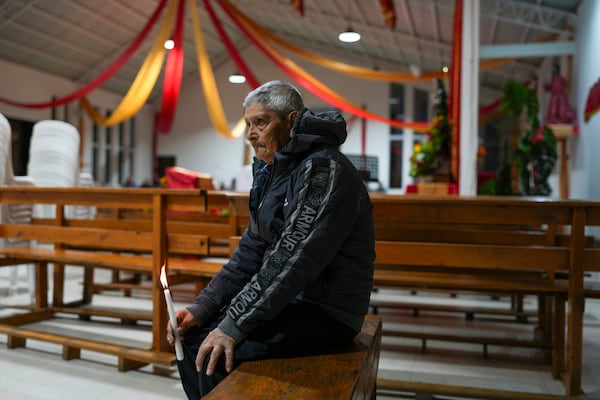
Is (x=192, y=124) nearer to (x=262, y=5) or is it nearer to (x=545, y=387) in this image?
(x=262, y=5)

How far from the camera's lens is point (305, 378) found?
1314 millimetres

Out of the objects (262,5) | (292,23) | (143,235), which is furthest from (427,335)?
(292,23)

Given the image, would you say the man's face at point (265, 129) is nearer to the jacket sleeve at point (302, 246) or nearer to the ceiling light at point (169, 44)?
the jacket sleeve at point (302, 246)

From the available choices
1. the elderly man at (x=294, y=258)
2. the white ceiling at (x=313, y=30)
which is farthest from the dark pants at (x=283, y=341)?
the white ceiling at (x=313, y=30)

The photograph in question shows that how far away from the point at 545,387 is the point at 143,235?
1974 mm

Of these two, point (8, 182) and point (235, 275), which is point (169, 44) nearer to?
point (8, 182)

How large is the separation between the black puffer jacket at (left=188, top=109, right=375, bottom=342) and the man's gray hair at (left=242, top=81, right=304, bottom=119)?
12 cm

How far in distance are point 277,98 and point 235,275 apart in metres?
0.51

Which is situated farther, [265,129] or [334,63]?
[334,63]

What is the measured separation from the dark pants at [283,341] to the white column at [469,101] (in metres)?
4.90

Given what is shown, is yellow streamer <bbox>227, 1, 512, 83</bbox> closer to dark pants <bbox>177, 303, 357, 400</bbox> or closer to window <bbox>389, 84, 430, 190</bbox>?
dark pants <bbox>177, 303, 357, 400</bbox>

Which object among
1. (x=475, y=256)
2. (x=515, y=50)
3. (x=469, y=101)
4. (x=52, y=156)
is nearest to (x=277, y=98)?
(x=475, y=256)

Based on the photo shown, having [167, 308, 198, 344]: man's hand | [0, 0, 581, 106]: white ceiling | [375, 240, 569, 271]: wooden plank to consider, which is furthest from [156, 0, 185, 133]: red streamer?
[167, 308, 198, 344]: man's hand

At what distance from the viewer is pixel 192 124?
18.8 meters
